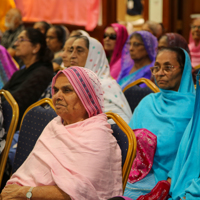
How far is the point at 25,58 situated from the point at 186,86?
1.85m

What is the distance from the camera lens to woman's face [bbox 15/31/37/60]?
11.1ft

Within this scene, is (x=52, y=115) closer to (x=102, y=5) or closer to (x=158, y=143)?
(x=158, y=143)

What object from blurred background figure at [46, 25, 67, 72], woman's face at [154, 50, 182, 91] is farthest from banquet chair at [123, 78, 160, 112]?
blurred background figure at [46, 25, 67, 72]

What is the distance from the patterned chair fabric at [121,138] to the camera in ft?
4.87

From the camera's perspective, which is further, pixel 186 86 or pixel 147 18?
pixel 147 18

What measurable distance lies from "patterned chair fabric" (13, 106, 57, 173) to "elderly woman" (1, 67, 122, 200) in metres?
0.27

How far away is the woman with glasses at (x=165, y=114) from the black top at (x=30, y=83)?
3.36ft

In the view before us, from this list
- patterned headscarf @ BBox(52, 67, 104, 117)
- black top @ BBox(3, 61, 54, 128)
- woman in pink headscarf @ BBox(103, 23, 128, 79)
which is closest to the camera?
patterned headscarf @ BBox(52, 67, 104, 117)

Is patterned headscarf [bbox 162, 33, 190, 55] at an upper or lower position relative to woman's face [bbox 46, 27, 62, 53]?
upper

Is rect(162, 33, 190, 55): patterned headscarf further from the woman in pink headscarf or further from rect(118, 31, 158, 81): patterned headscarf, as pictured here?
the woman in pink headscarf

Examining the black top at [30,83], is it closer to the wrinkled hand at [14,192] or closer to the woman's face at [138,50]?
the woman's face at [138,50]

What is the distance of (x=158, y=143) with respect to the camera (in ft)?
6.64

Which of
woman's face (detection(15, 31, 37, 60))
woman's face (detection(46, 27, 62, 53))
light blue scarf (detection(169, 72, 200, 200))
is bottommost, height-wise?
light blue scarf (detection(169, 72, 200, 200))

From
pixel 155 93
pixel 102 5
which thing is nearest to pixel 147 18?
pixel 102 5
